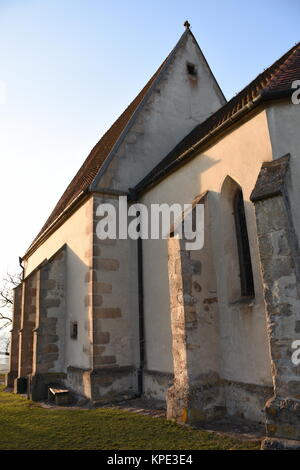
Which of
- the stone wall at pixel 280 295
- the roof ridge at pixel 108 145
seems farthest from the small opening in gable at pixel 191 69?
the stone wall at pixel 280 295

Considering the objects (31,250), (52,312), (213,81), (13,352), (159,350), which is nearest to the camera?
(159,350)

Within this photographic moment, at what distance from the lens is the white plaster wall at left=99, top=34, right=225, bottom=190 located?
10867 mm

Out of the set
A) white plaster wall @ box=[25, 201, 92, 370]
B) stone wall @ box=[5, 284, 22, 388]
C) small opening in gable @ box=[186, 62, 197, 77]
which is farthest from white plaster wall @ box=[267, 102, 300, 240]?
stone wall @ box=[5, 284, 22, 388]

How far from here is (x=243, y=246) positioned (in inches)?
283

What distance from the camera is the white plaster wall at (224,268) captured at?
6.38 m

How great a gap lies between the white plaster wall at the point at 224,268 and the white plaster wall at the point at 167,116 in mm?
1653

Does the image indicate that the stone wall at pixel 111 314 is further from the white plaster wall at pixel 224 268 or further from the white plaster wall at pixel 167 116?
the white plaster wall at pixel 167 116

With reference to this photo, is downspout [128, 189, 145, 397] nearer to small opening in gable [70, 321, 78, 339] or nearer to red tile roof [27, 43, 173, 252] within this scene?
red tile roof [27, 43, 173, 252]

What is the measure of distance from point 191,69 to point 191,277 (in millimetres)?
9532

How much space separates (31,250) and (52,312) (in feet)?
22.6

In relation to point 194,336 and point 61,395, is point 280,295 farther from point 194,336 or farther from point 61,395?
point 61,395

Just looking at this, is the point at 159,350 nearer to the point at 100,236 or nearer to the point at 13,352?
the point at 100,236

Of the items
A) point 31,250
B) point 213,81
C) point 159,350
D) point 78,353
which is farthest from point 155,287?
point 31,250

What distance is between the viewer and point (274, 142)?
6430 mm
